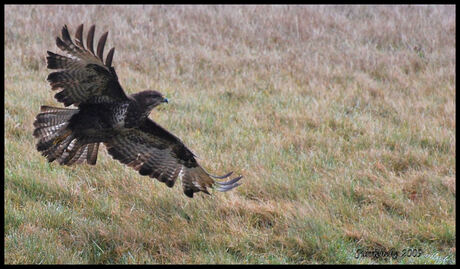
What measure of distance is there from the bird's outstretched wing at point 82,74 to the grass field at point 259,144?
1246 millimetres

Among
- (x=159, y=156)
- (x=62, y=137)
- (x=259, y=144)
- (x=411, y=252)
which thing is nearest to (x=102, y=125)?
(x=62, y=137)

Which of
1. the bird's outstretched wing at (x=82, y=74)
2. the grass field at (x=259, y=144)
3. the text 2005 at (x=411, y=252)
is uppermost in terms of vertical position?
the bird's outstretched wing at (x=82, y=74)

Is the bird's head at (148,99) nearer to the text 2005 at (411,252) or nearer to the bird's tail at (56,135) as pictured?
the bird's tail at (56,135)

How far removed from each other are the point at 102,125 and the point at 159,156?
0.93 meters

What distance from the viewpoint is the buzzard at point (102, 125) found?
18.6 feet

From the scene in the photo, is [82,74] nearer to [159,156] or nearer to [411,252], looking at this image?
[159,156]

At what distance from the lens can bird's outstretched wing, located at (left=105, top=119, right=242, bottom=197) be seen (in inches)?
269

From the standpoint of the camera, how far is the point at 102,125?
6316mm

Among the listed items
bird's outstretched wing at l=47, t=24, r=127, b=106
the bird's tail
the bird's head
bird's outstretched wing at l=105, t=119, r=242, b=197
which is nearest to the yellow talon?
the bird's tail

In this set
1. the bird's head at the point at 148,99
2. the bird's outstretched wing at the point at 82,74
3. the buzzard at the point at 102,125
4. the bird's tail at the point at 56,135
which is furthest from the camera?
the bird's tail at the point at 56,135

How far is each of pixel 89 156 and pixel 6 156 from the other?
3.83 feet

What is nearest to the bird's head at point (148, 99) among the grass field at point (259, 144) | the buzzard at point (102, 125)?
the buzzard at point (102, 125)

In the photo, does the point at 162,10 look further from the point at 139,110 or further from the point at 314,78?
the point at 139,110

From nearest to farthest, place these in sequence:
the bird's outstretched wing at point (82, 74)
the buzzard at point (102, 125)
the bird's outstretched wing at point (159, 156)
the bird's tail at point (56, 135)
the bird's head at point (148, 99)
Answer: the bird's outstretched wing at point (82, 74), the buzzard at point (102, 125), the bird's head at point (148, 99), the bird's tail at point (56, 135), the bird's outstretched wing at point (159, 156)
